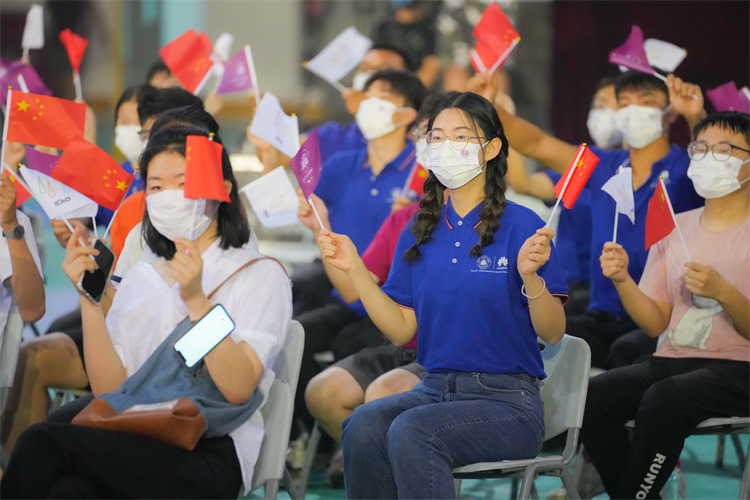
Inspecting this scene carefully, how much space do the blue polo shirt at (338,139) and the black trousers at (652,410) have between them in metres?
2.17

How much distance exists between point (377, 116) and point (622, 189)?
4.79 feet

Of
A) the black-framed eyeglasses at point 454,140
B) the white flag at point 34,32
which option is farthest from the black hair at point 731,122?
the white flag at point 34,32

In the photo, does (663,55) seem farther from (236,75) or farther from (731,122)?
(236,75)

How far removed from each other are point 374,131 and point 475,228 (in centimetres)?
165

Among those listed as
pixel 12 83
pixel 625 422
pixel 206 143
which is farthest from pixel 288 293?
pixel 12 83

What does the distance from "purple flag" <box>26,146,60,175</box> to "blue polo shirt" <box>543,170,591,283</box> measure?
7.81 ft

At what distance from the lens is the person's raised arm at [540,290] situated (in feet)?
7.68

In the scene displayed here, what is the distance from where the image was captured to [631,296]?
2984mm

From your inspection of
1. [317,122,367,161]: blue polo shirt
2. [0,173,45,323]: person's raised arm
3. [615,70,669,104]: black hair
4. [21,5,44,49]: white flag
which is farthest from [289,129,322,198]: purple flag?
[21,5,44,49]: white flag

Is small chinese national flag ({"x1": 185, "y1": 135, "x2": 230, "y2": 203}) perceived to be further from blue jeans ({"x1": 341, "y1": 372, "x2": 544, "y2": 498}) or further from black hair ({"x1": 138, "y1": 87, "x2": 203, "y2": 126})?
black hair ({"x1": 138, "y1": 87, "x2": 203, "y2": 126})

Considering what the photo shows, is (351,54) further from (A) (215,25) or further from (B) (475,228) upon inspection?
(A) (215,25)

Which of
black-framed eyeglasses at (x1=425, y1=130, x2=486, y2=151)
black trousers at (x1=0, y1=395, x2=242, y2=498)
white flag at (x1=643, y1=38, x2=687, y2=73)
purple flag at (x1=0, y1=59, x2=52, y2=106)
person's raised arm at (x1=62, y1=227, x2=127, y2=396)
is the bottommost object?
black trousers at (x1=0, y1=395, x2=242, y2=498)

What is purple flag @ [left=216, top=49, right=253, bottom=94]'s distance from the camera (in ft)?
Result: 13.9

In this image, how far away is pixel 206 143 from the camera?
238 cm
